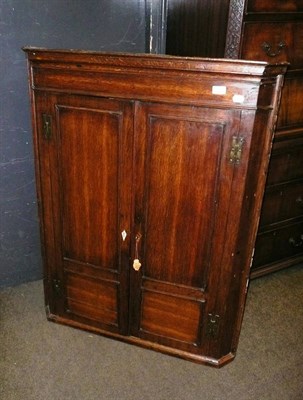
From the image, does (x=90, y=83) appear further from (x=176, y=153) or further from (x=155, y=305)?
(x=155, y=305)

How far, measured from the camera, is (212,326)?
181cm

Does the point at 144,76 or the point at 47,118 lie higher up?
the point at 144,76

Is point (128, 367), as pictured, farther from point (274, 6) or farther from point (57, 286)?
point (274, 6)

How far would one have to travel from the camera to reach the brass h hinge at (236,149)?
145 cm

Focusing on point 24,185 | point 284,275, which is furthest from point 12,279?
point 284,275

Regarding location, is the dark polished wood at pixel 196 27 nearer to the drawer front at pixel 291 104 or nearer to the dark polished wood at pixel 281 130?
the dark polished wood at pixel 281 130

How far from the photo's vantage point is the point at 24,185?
2.20m

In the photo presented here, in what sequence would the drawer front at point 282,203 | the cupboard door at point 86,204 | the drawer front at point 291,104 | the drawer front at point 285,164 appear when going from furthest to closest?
the drawer front at point 282,203 → the drawer front at point 285,164 → the drawer front at point 291,104 → the cupboard door at point 86,204

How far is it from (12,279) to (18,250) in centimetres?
21

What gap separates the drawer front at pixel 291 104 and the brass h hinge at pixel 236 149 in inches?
27.1

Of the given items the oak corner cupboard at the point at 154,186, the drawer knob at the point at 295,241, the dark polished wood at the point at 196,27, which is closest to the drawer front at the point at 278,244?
the drawer knob at the point at 295,241

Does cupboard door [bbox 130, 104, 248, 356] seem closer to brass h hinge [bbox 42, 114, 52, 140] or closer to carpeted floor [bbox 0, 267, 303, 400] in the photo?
carpeted floor [bbox 0, 267, 303, 400]

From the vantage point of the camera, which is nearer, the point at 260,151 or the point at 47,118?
the point at 260,151

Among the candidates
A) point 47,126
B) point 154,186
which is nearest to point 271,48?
point 154,186
